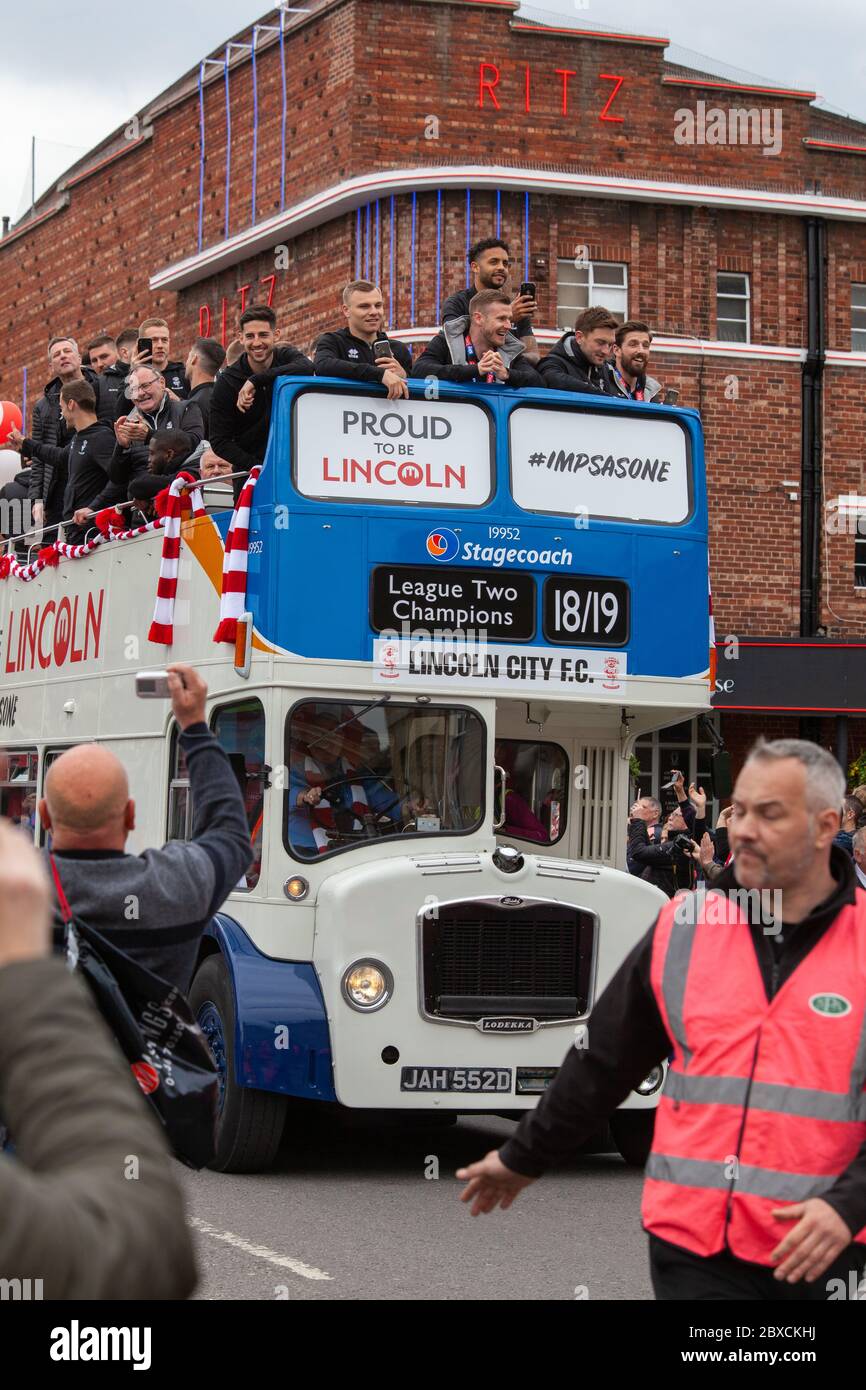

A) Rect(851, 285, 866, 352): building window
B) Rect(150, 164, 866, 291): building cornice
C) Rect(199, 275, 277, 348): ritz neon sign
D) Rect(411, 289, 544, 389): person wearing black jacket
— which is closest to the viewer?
Rect(411, 289, 544, 389): person wearing black jacket

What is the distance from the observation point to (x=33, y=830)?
42.4 feet

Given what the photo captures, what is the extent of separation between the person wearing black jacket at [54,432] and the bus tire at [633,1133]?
6.23 metres

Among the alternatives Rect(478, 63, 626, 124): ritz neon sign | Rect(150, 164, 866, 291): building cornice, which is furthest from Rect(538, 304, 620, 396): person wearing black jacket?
Rect(478, 63, 626, 124): ritz neon sign

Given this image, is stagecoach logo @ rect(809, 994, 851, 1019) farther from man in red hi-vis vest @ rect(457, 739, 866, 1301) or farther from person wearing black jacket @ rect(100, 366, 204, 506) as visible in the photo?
person wearing black jacket @ rect(100, 366, 204, 506)

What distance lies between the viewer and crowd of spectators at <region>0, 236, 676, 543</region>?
10.6 metres

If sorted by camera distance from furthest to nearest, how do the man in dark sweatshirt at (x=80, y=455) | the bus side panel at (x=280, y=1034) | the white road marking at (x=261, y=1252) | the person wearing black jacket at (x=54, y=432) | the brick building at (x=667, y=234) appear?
the brick building at (x=667, y=234)
the person wearing black jacket at (x=54, y=432)
the man in dark sweatshirt at (x=80, y=455)
the bus side panel at (x=280, y=1034)
the white road marking at (x=261, y=1252)

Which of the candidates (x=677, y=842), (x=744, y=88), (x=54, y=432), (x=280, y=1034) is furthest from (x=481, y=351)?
(x=744, y=88)

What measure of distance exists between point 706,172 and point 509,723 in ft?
71.9

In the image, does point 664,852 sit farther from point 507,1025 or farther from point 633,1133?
point 507,1025

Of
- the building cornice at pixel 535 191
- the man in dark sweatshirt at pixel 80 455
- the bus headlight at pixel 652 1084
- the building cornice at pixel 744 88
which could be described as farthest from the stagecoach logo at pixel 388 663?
the building cornice at pixel 744 88

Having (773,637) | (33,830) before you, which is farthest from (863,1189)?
(773,637)

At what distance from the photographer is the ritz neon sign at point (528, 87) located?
30.5 m

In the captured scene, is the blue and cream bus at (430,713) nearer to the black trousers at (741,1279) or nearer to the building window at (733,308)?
the black trousers at (741,1279)

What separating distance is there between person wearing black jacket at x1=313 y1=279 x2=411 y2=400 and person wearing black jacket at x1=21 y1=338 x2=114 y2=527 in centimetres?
379
